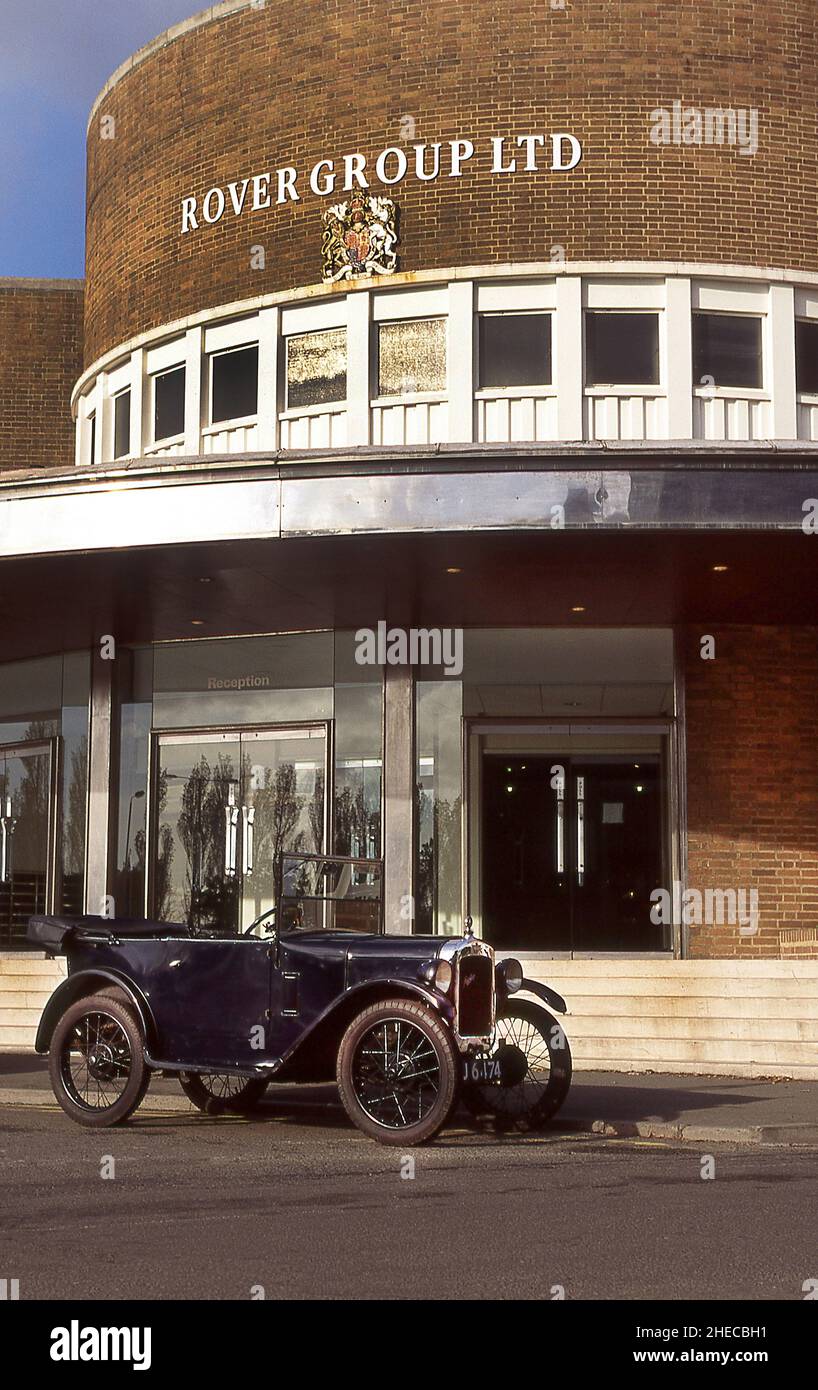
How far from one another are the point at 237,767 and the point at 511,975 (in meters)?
9.10

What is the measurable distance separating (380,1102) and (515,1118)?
114 cm

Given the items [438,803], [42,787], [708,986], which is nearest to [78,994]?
[708,986]

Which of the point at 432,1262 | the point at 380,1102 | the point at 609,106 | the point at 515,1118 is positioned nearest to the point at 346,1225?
the point at 432,1262

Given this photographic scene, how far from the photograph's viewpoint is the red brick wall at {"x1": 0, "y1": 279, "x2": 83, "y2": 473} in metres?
21.2

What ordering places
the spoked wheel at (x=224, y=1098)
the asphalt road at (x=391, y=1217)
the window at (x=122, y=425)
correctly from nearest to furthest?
the asphalt road at (x=391, y=1217)
the spoked wheel at (x=224, y=1098)
the window at (x=122, y=425)

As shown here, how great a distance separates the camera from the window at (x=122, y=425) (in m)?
19.2

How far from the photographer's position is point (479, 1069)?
9.67 m

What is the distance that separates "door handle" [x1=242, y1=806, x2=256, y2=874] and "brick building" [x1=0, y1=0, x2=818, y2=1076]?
32mm

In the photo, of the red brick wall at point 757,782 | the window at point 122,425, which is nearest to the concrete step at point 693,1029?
the red brick wall at point 757,782

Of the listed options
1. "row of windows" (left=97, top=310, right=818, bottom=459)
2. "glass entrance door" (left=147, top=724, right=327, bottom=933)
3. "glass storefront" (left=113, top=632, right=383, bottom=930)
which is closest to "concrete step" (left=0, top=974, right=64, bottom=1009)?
"glass entrance door" (left=147, top=724, right=327, bottom=933)

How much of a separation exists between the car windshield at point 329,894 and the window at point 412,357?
23.5 ft

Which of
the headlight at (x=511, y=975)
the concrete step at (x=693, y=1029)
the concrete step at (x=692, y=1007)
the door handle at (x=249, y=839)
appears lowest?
the concrete step at (x=693, y=1029)

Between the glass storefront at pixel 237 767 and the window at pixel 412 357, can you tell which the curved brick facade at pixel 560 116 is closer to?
the window at pixel 412 357

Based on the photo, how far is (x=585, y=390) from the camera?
54.2ft
